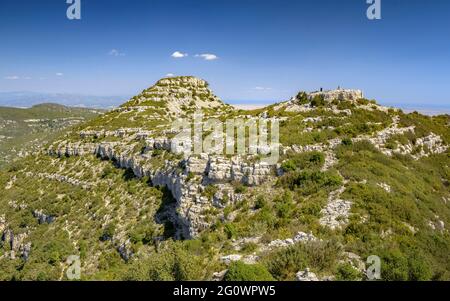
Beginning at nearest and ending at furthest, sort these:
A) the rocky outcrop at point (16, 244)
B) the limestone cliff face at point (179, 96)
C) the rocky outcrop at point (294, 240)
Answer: the rocky outcrop at point (294, 240) → the rocky outcrop at point (16, 244) → the limestone cliff face at point (179, 96)

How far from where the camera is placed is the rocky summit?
19844 millimetres

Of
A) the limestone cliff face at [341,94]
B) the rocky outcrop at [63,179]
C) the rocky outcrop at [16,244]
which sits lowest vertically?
the rocky outcrop at [16,244]

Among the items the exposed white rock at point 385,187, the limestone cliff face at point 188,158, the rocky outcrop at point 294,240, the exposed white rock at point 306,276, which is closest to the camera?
the exposed white rock at point 306,276

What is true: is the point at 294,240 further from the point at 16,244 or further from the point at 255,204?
the point at 16,244

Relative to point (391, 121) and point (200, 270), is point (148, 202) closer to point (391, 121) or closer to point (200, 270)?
point (200, 270)

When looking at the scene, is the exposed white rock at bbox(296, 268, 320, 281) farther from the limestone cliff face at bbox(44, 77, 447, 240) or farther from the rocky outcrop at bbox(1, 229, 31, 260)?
the rocky outcrop at bbox(1, 229, 31, 260)

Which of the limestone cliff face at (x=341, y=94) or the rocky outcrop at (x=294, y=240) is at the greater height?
the limestone cliff face at (x=341, y=94)

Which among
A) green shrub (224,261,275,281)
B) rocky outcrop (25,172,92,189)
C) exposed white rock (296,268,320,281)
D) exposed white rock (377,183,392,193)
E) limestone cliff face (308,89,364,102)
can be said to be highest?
limestone cliff face (308,89,364,102)

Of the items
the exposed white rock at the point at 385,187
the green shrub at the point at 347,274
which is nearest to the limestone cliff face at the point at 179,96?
the exposed white rock at the point at 385,187

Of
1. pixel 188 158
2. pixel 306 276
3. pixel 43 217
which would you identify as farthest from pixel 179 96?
pixel 306 276

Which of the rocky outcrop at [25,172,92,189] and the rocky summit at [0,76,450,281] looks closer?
the rocky summit at [0,76,450,281]

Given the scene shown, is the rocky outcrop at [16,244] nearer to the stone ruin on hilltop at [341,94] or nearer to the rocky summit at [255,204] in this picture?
the rocky summit at [255,204]

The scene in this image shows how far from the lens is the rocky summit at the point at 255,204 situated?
19844 millimetres

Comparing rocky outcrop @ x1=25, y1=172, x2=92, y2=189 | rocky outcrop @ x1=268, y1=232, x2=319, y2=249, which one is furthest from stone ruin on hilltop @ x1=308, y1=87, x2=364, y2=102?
rocky outcrop @ x1=25, y1=172, x2=92, y2=189
